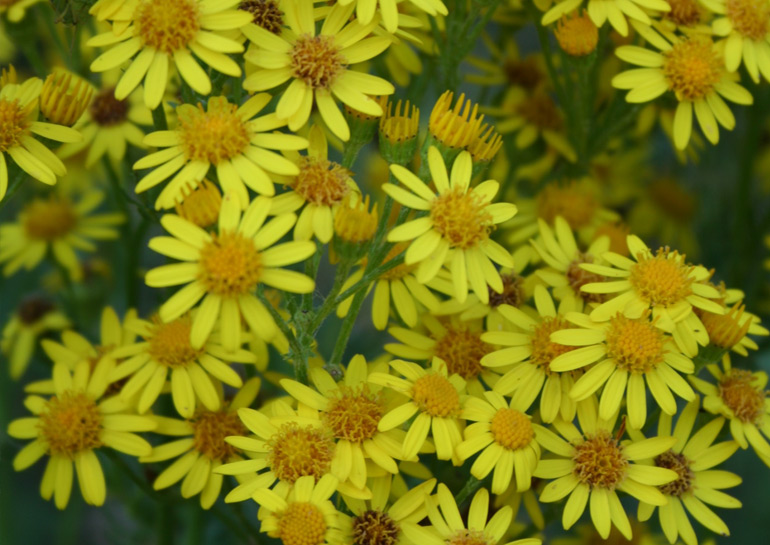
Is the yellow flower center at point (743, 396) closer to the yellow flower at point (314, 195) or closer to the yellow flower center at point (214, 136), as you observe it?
the yellow flower at point (314, 195)

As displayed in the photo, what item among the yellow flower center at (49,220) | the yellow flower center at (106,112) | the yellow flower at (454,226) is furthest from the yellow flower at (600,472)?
Result: the yellow flower center at (49,220)

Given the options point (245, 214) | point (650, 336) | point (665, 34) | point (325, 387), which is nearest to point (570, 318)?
point (650, 336)

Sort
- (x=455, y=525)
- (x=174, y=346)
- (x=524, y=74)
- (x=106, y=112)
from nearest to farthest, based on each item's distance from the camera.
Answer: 1. (x=455, y=525)
2. (x=174, y=346)
3. (x=106, y=112)
4. (x=524, y=74)

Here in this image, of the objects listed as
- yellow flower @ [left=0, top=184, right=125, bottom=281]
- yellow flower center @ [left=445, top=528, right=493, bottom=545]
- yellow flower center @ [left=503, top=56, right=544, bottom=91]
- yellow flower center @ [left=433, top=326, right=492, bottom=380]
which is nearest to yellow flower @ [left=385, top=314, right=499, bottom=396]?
yellow flower center @ [left=433, top=326, right=492, bottom=380]

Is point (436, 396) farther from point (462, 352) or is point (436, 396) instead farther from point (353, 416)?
point (462, 352)

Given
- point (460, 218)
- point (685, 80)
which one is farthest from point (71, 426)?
point (685, 80)

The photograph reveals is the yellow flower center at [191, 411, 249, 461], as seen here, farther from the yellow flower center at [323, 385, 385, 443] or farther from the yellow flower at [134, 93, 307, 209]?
the yellow flower at [134, 93, 307, 209]

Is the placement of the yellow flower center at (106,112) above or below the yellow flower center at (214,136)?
above
